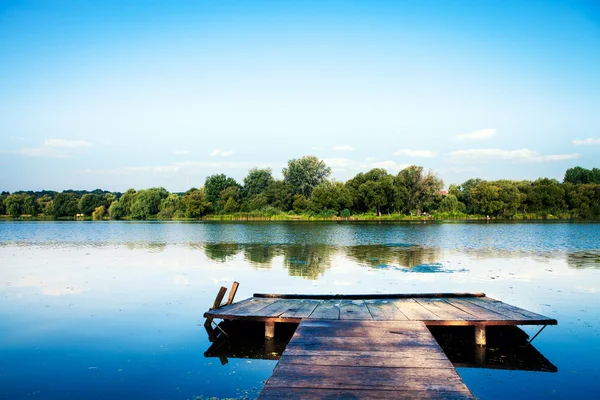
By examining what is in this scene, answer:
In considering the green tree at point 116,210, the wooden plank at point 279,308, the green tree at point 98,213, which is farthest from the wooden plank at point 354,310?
the green tree at point 98,213

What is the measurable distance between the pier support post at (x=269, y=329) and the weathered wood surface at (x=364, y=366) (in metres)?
1.22

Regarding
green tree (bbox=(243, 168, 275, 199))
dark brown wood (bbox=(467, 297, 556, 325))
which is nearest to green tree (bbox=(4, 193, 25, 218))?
green tree (bbox=(243, 168, 275, 199))

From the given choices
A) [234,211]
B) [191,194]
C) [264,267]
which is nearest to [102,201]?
[191,194]

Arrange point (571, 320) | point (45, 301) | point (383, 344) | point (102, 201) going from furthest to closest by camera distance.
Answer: point (102, 201)
point (45, 301)
point (571, 320)
point (383, 344)

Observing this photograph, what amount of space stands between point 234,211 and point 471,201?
152ft

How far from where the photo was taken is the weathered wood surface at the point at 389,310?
8305 mm

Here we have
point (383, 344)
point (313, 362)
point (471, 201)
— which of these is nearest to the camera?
point (313, 362)

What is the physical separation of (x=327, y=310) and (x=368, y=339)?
2471 millimetres

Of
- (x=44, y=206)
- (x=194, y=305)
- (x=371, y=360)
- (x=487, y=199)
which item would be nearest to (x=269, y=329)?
(x=371, y=360)

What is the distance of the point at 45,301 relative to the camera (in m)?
12.9

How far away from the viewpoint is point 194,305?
12.1 meters

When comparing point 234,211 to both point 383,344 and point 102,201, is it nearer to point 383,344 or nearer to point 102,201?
point 102,201

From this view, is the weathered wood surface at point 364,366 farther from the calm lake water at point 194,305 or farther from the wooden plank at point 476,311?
the wooden plank at point 476,311

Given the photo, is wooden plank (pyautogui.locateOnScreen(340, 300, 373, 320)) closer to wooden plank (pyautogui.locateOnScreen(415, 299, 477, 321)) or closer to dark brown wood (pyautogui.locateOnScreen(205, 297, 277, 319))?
wooden plank (pyautogui.locateOnScreen(415, 299, 477, 321))
